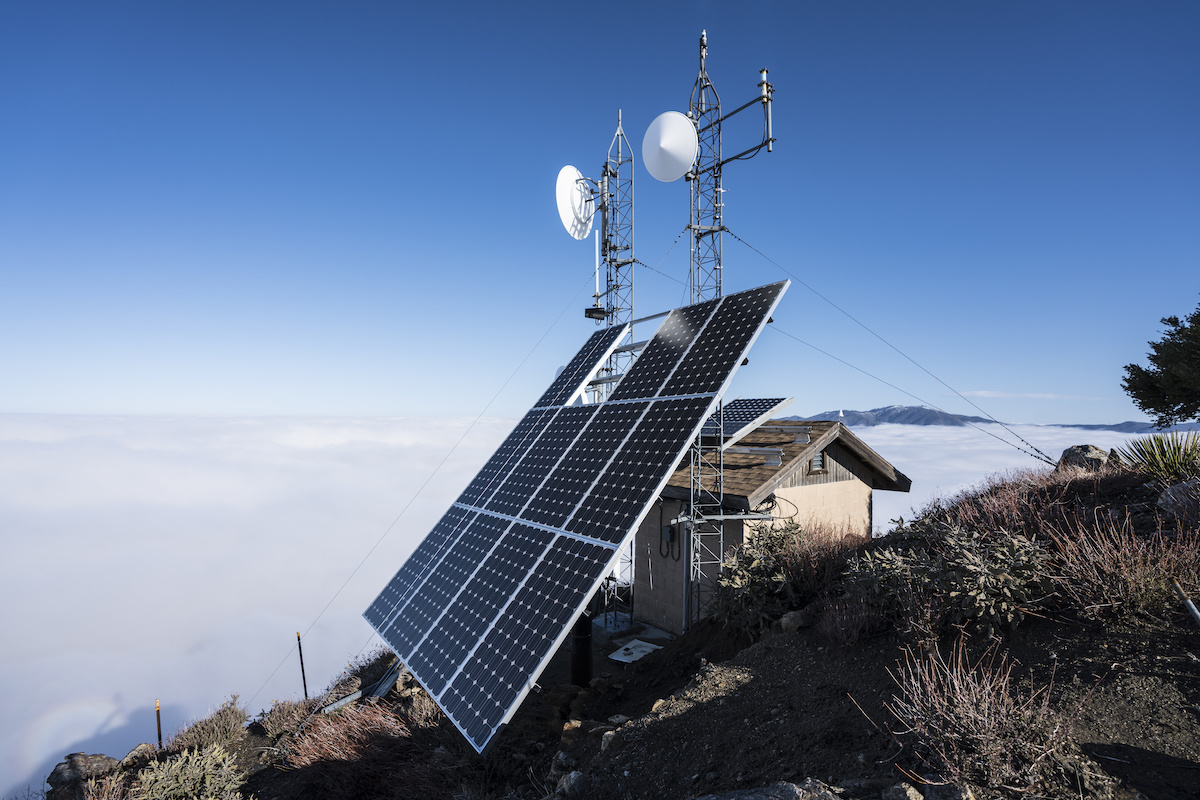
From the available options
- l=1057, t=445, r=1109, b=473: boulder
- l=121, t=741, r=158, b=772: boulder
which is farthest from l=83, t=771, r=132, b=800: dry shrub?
l=1057, t=445, r=1109, b=473: boulder

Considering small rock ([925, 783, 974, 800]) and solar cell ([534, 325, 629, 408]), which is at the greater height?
solar cell ([534, 325, 629, 408])

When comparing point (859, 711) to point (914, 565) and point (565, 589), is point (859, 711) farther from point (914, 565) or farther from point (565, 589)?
point (565, 589)

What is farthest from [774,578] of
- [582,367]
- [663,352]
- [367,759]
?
[582,367]

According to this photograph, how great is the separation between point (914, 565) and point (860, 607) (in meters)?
0.93

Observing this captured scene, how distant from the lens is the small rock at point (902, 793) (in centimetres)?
459

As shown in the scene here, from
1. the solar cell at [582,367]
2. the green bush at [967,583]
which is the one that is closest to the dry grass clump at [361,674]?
the solar cell at [582,367]

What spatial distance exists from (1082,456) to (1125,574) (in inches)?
515

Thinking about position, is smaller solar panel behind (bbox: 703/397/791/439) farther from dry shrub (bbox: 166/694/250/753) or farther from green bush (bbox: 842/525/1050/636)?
dry shrub (bbox: 166/694/250/753)

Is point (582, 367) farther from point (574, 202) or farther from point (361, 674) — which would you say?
point (361, 674)

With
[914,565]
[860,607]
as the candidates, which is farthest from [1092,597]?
[860,607]

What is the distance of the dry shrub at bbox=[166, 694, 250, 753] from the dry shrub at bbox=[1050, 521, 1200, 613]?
17.9 metres

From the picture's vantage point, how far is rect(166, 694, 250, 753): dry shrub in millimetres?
15156

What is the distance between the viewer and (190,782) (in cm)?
1012

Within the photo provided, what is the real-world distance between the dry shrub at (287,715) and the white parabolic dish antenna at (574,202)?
1639 cm
